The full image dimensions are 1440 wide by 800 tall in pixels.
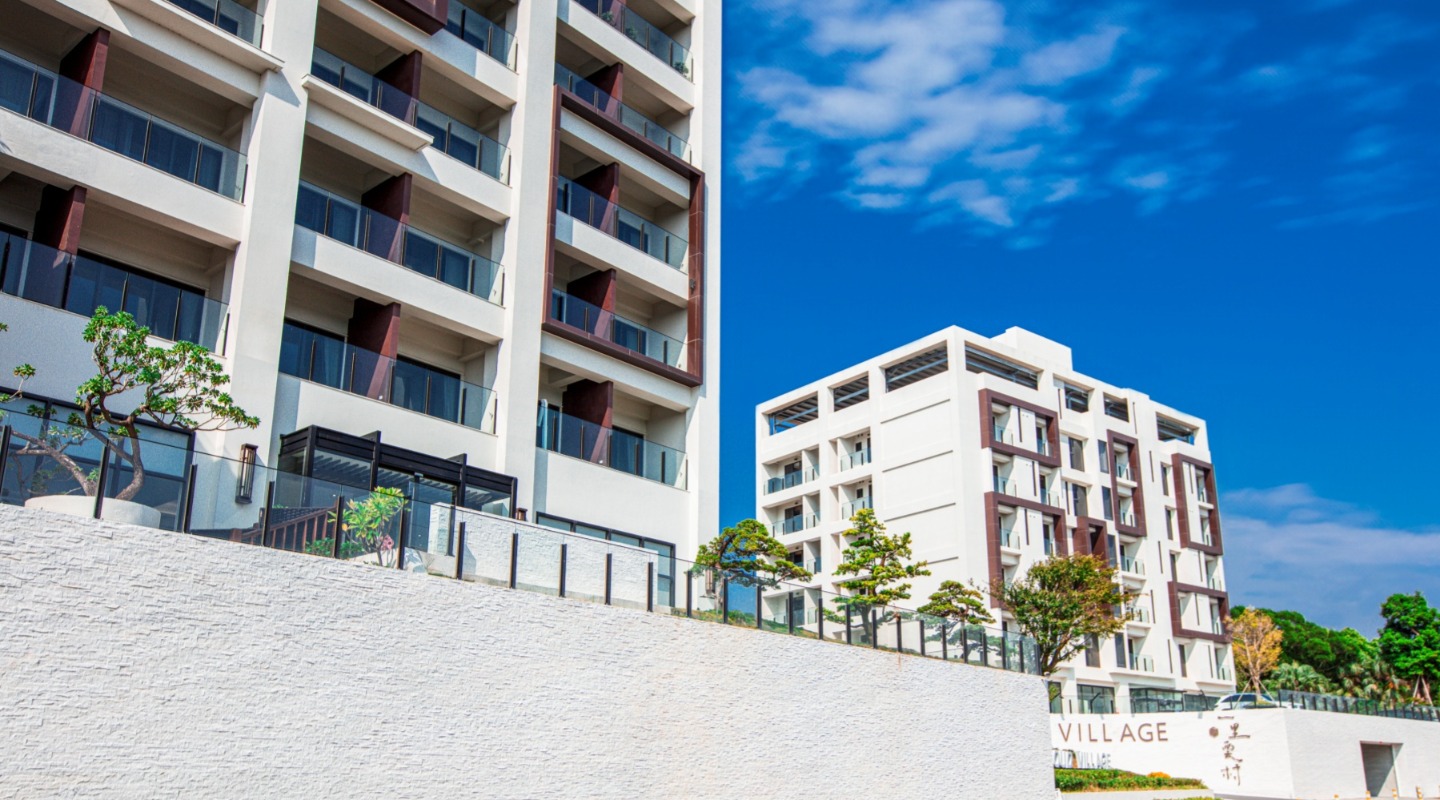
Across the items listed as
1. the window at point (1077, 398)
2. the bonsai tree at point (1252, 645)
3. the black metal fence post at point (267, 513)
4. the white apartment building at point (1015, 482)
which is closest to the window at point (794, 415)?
the white apartment building at point (1015, 482)

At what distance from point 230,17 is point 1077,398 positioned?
166ft

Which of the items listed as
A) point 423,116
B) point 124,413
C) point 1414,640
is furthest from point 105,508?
point 1414,640

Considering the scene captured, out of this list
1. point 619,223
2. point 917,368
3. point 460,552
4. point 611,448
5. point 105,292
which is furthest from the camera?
point 917,368

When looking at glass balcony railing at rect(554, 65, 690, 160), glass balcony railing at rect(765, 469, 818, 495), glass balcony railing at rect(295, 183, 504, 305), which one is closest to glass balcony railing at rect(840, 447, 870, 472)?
glass balcony railing at rect(765, 469, 818, 495)

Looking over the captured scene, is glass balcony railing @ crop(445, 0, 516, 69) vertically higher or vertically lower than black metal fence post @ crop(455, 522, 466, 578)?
higher

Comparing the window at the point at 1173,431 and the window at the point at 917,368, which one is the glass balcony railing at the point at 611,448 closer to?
the window at the point at 917,368

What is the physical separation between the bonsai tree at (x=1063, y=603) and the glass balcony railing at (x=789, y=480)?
17722 mm

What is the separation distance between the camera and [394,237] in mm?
24938

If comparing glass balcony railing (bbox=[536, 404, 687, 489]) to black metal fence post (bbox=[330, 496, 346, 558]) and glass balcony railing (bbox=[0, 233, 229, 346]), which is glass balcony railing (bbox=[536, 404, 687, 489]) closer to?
glass balcony railing (bbox=[0, 233, 229, 346])

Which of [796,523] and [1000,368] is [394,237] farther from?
[796,523]

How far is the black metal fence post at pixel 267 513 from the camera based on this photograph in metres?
15.7

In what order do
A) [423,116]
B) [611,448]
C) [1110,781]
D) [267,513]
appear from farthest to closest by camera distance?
[1110,781] → [611,448] → [423,116] → [267,513]

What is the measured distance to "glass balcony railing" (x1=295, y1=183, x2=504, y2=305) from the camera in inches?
943

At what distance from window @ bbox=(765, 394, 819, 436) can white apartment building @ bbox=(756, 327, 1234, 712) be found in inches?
4.2
